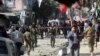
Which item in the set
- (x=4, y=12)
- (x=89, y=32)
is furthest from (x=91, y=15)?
(x=89, y=32)

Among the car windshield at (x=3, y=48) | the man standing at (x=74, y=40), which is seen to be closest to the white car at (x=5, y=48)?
the car windshield at (x=3, y=48)

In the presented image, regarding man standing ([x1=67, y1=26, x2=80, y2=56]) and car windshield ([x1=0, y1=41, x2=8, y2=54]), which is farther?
man standing ([x1=67, y1=26, x2=80, y2=56])

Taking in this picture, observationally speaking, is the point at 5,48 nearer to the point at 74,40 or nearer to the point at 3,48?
the point at 3,48

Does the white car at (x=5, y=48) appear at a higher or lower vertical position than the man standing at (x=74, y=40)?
higher

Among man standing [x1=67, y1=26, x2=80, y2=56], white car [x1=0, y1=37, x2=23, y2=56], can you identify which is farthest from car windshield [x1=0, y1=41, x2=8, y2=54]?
man standing [x1=67, y1=26, x2=80, y2=56]

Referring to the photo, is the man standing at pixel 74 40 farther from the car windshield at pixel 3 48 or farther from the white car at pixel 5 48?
the car windshield at pixel 3 48

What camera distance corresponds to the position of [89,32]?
14.8 meters

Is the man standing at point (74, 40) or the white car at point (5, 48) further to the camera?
the man standing at point (74, 40)

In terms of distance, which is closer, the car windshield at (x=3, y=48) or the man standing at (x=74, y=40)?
the car windshield at (x=3, y=48)

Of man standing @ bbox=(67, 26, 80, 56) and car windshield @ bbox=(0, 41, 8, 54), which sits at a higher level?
car windshield @ bbox=(0, 41, 8, 54)

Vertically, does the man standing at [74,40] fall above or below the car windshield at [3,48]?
below

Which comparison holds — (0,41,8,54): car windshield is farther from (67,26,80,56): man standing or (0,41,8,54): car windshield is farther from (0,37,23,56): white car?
(67,26,80,56): man standing

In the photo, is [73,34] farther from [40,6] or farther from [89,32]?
[40,6]

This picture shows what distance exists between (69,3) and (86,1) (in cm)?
21
